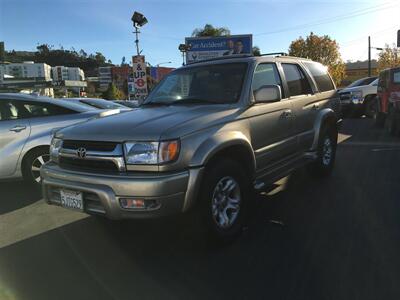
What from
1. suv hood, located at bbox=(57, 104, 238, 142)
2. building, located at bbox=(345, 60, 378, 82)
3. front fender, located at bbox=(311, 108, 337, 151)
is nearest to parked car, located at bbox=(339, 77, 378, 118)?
front fender, located at bbox=(311, 108, 337, 151)

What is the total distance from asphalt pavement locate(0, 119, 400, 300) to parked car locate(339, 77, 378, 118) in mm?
11966

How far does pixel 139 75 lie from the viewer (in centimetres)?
1262

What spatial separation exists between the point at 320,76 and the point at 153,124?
3.81m

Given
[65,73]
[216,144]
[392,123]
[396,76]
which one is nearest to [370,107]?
[396,76]

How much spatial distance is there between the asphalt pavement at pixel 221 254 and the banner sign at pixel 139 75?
23.1 feet

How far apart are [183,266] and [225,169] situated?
99 cm

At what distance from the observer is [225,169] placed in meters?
4.20

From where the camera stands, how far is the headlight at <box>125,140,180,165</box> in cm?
374

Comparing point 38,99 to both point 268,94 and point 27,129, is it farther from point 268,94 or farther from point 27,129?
point 268,94

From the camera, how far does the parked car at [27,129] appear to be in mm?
6301

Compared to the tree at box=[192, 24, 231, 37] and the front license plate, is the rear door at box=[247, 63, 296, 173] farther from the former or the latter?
the tree at box=[192, 24, 231, 37]

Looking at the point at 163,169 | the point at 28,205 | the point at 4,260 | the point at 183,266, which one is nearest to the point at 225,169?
the point at 163,169

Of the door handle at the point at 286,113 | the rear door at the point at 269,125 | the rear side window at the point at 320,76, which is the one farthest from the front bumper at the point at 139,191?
the rear side window at the point at 320,76

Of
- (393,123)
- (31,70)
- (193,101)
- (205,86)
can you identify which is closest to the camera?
(193,101)
